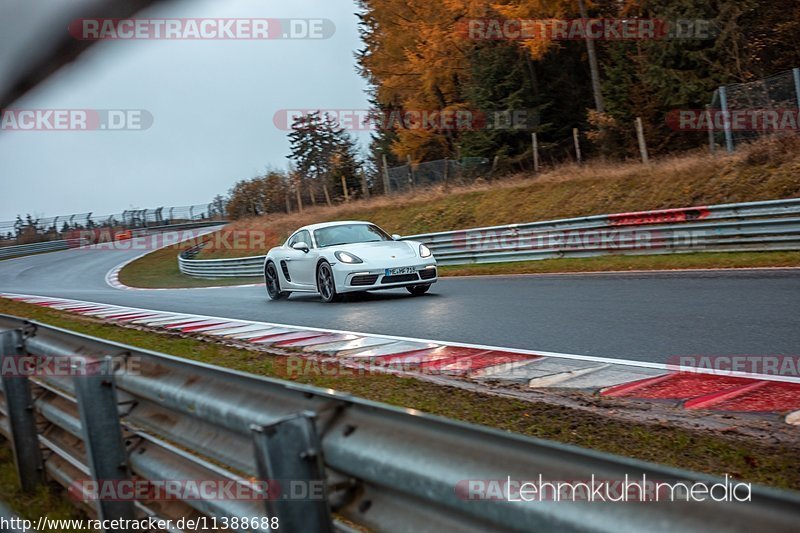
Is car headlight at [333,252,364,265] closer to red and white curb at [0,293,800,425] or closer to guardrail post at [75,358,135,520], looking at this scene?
red and white curb at [0,293,800,425]

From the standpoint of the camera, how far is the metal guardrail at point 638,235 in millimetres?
14109

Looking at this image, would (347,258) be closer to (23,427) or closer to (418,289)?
(418,289)

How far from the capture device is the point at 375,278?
42.3ft

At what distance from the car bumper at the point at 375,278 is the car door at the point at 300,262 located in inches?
41.0

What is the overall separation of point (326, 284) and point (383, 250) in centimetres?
121

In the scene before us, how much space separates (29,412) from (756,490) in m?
4.49

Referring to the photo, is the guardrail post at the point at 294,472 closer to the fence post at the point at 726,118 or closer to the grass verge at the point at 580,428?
the grass verge at the point at 580,428

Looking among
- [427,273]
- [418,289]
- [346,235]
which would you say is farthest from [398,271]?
[346,235]

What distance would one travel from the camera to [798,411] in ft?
16.5

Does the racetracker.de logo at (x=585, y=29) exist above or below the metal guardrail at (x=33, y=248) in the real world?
above

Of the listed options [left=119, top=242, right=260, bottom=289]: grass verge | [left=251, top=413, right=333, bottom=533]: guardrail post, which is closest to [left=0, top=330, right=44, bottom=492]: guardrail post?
[left=251, top=413, right=333, bottom=533]: guardrail post

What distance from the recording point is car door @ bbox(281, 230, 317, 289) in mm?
14164

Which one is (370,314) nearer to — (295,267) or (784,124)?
(295,267)

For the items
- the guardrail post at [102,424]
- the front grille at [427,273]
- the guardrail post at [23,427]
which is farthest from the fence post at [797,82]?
the guardrail post at [102,424]
